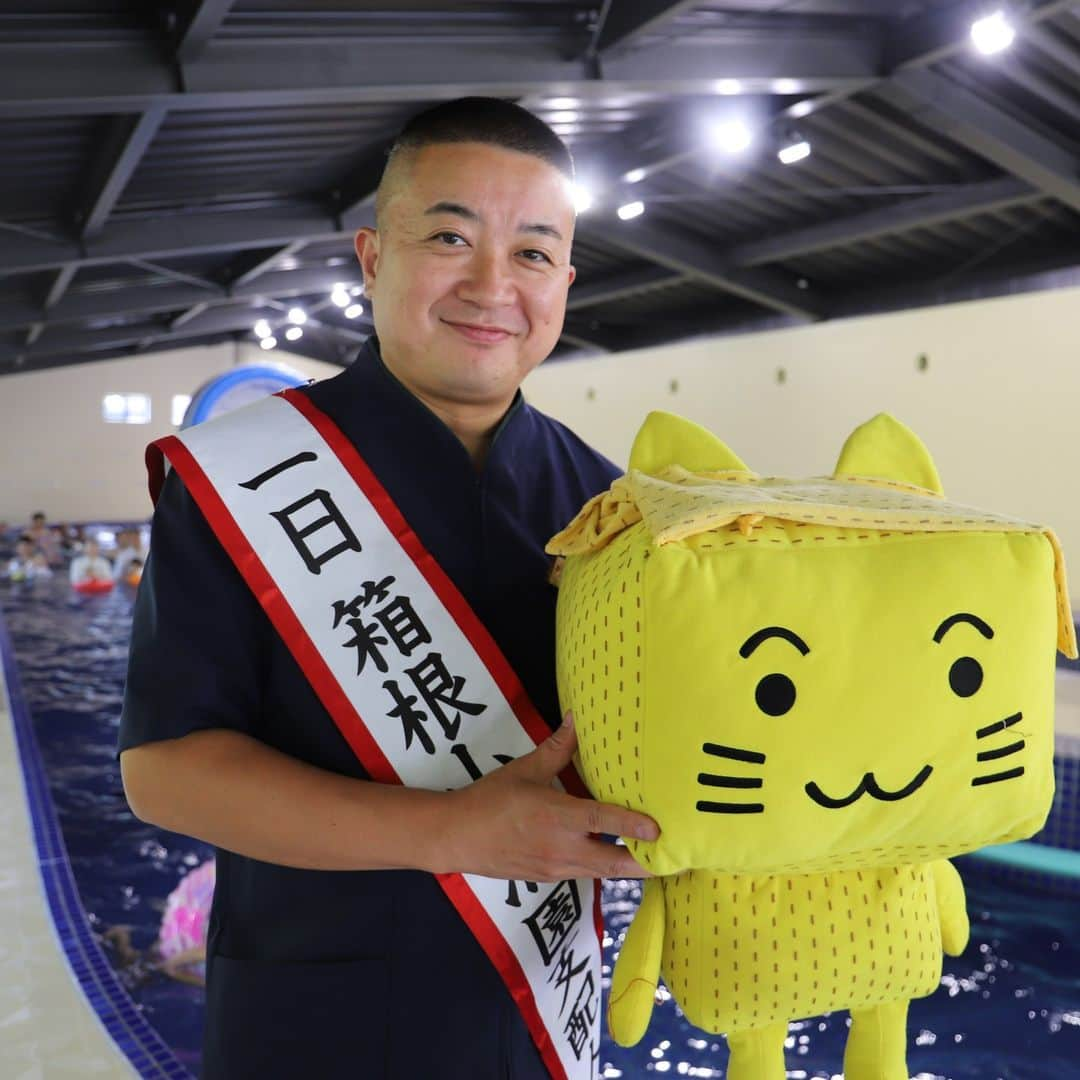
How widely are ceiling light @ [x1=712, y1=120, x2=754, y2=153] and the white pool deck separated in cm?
508

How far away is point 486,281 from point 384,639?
1.34ft

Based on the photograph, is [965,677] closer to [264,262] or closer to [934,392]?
[934,392]

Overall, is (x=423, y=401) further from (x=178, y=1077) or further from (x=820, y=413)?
(x=820, y=413)

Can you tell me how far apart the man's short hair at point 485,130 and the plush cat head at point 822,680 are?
49cm

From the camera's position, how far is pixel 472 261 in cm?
109

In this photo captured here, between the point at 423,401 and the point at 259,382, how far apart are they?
3.67 metres

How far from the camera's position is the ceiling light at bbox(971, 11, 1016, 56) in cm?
427

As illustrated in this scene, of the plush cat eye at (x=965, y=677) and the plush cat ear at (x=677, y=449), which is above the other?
the plush cat ear at (x=677, y=449)

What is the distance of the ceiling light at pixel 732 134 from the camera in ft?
19.1

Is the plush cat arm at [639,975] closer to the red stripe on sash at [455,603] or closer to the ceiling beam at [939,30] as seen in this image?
the red stripe on sash at [455,603]

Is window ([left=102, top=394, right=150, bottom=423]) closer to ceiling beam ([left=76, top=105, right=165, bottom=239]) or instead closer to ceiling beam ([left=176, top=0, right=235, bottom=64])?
ceiling beam ([left=76, top=105, right=165, bottom=239])

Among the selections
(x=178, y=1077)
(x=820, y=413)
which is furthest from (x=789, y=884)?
(x=820, y=413)

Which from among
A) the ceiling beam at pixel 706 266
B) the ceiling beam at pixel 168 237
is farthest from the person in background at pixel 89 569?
the ceiling beam at pixel 706 266

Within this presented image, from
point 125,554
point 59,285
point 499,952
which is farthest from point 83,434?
point 499,952
